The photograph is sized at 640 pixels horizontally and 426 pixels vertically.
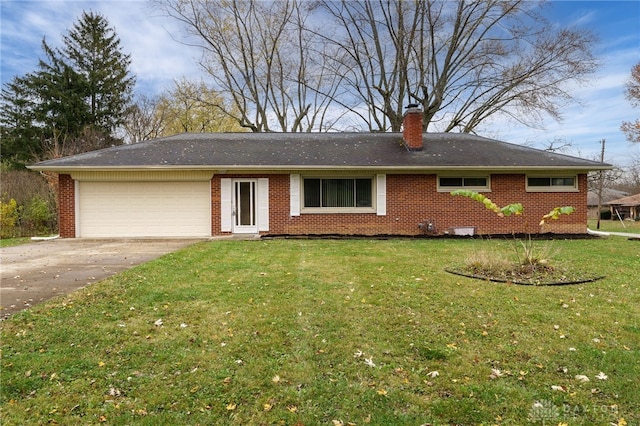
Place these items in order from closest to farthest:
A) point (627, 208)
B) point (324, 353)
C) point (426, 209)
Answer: point (324, 353), point (426, 209), point (627, 208)

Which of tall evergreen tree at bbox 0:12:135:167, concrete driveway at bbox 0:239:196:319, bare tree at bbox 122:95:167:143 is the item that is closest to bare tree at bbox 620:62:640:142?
concrete driveway at bbox 0:239:196:319

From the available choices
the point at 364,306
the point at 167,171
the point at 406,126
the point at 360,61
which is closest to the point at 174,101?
the point at 360,61

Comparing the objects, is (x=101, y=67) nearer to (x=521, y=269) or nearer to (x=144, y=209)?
(x=144, y=209)

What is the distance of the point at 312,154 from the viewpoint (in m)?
13.2

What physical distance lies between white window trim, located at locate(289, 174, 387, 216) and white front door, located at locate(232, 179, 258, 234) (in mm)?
1309

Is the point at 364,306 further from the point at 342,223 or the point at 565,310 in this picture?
the point at 342,223

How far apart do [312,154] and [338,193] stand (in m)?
1.74

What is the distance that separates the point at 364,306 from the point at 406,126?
36.9ft

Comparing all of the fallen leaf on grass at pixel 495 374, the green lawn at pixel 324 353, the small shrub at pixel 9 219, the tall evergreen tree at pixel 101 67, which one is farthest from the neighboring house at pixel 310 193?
the tall evergreen tree at pixel 101 67

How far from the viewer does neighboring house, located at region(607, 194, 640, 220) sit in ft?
120

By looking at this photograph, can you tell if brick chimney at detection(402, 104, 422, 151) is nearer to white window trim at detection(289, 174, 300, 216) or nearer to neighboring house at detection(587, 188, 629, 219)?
white window trim at detection(289, 174, 300, 216)

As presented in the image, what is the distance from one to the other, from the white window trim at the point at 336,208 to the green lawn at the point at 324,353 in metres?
6.81

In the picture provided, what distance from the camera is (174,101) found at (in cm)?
2730

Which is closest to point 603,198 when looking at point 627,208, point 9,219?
point 627,208
